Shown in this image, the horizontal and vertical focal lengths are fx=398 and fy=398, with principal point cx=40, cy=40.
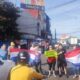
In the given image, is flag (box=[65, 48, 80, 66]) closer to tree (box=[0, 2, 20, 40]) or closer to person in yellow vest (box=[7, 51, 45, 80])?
person in yellow vest (box=[7, 51, 45, 80])

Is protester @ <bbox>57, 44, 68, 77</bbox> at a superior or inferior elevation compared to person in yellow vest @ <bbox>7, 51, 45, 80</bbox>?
inferior

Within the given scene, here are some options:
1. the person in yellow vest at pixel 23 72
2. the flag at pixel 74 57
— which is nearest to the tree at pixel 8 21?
the flag at pixel 74 57

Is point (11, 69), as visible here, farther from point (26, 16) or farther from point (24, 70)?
point (26, 16)

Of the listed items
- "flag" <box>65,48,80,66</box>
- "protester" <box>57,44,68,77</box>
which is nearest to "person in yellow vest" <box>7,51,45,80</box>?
A: "flag" <box>65,48,80,66</box>

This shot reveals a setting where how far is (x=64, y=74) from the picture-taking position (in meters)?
17.6

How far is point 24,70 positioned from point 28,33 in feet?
247

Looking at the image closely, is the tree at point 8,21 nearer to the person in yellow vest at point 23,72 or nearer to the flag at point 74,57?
the flag at point 74,57

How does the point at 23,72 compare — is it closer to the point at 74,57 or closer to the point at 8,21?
the point at 74,57

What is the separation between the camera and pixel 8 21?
175 ft

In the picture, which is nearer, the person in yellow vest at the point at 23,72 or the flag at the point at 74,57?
the person in yellow vest at the point at 23,72

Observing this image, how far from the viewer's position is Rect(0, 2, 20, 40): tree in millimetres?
51469

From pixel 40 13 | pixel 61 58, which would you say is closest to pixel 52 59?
pixel 61 58

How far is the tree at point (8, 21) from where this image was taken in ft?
169

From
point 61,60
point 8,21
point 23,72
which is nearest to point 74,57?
point 61,60
